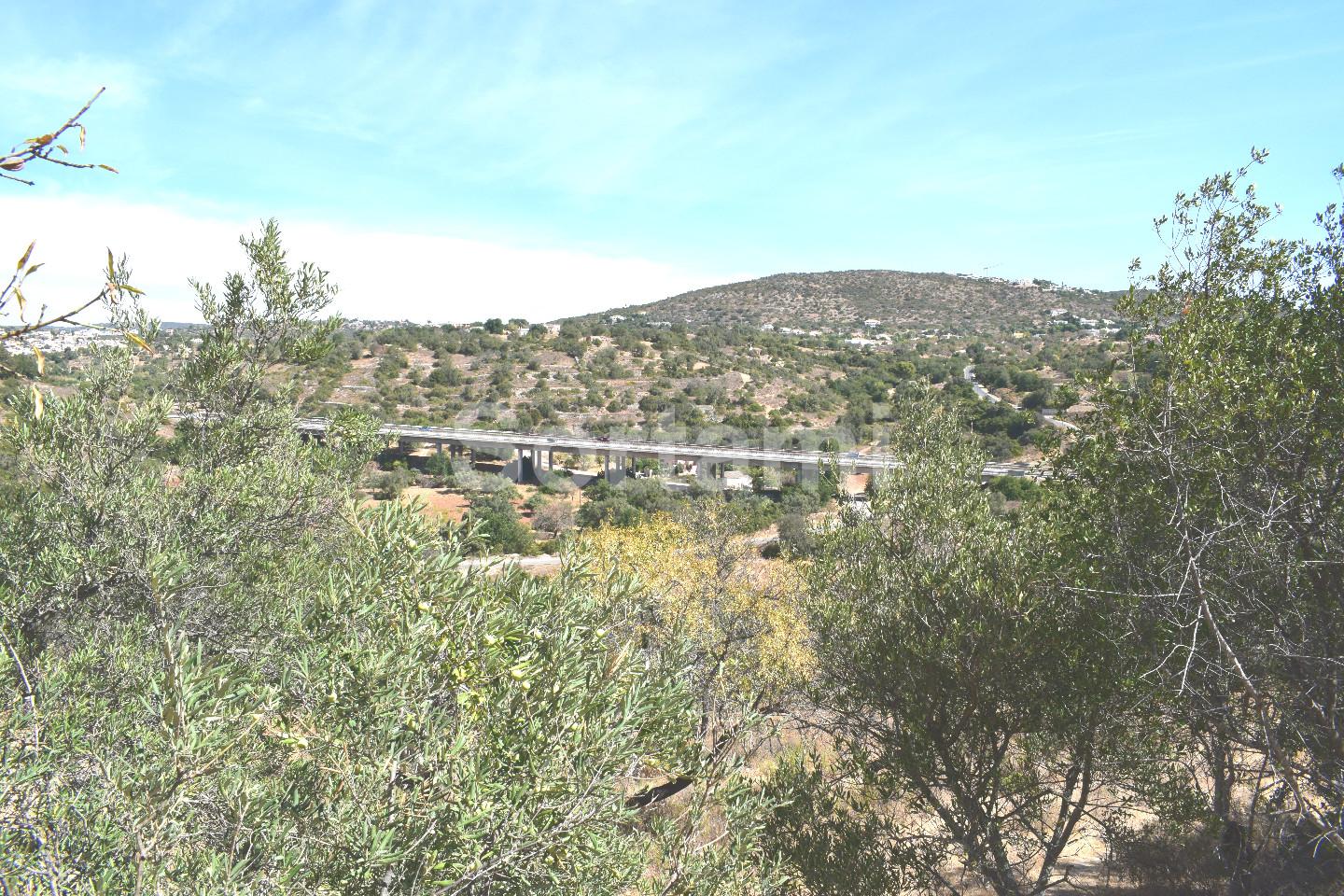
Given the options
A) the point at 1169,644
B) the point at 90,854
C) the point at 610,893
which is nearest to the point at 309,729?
the point at 90,854

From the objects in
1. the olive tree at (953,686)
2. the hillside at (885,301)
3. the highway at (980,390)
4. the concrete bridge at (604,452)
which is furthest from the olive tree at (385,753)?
the hillside at (885,301)

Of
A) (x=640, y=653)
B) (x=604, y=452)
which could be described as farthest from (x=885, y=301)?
(x=640, y=653)

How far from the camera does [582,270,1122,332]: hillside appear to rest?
96312 millimetres

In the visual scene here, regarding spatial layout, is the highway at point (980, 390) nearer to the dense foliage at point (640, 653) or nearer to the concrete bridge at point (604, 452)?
the concrete bridge at point (604, 452)

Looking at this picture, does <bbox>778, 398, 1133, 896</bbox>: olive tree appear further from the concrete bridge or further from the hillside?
the hillside

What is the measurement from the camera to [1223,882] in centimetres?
728

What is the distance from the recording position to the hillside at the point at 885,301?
96.3 m

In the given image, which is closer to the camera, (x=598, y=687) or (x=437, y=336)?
(x=598, y=687)

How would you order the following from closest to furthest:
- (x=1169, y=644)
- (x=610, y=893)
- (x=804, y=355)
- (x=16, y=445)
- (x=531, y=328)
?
(x=610, y=893)
(x=1169, y=644)
(x=16, y=445)
(x=804, y=355)
(x=531, y=328)

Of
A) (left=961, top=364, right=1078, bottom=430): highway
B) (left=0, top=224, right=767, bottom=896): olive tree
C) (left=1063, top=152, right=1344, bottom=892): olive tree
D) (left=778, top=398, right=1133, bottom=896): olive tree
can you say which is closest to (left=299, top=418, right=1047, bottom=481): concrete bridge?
(left=961, top=364, right=1078, bottom=430): highway

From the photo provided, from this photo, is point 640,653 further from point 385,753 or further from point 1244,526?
point 1244,526

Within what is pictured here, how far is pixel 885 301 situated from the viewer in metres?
102

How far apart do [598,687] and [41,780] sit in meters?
2.43

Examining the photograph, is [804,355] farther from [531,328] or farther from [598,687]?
[598,687]
